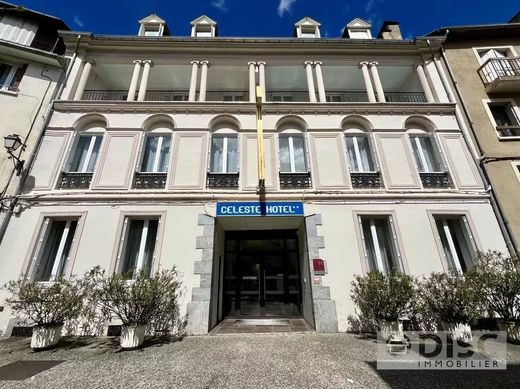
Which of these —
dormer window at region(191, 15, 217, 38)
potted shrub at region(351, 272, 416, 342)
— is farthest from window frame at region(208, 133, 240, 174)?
dormer window at region(191, 15, 217, 38)

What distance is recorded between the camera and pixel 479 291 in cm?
541

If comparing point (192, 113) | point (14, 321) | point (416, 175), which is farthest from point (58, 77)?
point (416, 175)

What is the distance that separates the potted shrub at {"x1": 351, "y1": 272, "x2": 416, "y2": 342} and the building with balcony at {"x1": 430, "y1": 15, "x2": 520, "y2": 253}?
166 inches

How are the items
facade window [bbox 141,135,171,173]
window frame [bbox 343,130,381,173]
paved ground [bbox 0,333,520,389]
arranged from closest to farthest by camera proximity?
paved ground [bbox 0,333,520,389] → facade window [bbox 141,135,171,173] → window frame [bbox 343,130,381,173]

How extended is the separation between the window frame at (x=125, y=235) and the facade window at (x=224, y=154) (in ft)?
7.74

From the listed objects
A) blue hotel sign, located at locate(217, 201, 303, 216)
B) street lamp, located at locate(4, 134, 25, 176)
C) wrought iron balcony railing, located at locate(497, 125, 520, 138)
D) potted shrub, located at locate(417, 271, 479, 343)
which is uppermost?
wrought iron balcony railing, located at locate(497, 125, 520, 138)

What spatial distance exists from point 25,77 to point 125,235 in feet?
25.5

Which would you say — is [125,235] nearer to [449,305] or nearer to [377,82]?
[449,305]

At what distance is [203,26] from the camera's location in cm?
1204

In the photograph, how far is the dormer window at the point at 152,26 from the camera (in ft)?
38.2

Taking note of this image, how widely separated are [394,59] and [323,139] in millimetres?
5895

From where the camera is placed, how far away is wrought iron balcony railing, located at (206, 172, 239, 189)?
772 centimetres

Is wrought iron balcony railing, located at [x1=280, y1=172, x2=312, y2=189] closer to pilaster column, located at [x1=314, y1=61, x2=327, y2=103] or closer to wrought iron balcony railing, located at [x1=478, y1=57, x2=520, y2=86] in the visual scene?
pilaster column, located at [x1=314, y1=61, x2=327, y2=103]

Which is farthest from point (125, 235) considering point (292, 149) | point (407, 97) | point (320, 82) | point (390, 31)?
point (390, 31)
